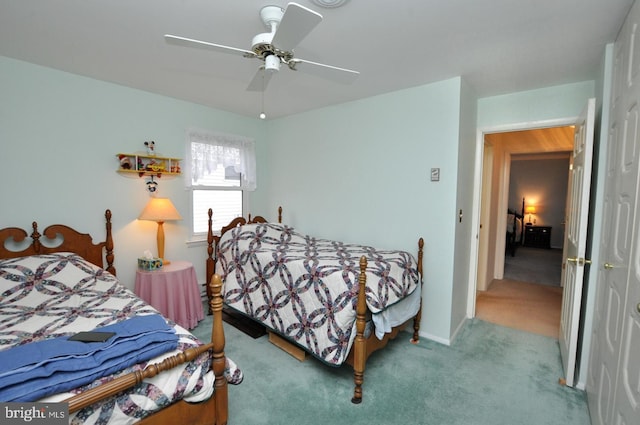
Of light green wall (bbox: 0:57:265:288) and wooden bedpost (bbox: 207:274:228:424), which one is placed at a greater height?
light green wall (bbox: 0:57:265:288)

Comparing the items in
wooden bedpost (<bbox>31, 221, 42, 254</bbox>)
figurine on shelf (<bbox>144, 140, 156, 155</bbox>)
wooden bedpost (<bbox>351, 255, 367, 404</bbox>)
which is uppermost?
figurine on shelf (<bbox>144, 140, 156, 155</bbox>)

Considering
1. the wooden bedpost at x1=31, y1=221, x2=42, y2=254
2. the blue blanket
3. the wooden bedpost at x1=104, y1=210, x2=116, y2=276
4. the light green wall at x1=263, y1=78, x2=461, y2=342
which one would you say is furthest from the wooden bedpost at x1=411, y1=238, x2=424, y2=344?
the wooden bedpost at x1=31, y1=221, x2=42, y2=254

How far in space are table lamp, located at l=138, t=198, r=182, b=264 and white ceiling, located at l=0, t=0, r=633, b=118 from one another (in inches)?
44.3

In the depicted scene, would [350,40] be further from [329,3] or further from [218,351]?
[218,351]

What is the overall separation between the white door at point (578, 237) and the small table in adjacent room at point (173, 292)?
313cm

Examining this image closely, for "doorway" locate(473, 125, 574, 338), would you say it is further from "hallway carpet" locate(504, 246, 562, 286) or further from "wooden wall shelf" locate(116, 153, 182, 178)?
"wooden wall shelf" locate(116, 153, 182, 178)

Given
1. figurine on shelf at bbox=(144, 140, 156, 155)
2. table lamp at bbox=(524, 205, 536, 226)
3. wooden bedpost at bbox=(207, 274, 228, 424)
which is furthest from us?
table lamp at bbox=(524, 205, 536, 226)

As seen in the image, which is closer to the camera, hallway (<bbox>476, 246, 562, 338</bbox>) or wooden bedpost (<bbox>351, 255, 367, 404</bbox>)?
wooden bedpost (<bbox>351, 255, 367, 404</bbox>)

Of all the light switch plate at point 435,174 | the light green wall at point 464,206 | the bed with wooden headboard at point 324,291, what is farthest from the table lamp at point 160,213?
the light green wall at point 464,206

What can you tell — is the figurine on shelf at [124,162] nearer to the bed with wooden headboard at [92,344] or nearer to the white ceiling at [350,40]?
the white ceiling at [350,40]

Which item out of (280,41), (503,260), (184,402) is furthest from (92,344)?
(503,260)

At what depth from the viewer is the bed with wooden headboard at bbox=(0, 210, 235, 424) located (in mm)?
1151

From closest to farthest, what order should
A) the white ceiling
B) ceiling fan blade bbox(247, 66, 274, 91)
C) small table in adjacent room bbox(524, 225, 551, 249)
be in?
the white ceiling
ceiling fan blade bbox(247, 66, 274, 91)
small table in adjacent room bbox(524, 225, 551, 249)

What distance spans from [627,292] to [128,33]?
3032 mm
